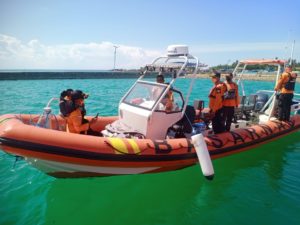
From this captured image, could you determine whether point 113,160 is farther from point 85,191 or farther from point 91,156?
point 85,191

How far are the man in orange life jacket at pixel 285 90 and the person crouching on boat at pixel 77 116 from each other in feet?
15.6

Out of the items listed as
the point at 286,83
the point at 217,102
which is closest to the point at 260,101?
the point at 286,83

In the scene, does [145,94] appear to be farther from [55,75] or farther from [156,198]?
[55,75]

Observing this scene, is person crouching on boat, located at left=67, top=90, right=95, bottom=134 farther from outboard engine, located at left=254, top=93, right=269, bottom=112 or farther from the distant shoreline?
the distant shoreline

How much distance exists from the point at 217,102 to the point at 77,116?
281cm

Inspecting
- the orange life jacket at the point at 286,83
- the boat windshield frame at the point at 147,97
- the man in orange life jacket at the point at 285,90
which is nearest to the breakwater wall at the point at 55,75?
the man in orange life jacket at the point at 285,90

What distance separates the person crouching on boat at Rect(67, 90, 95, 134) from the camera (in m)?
4.70

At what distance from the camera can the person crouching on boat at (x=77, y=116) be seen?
4699 mm

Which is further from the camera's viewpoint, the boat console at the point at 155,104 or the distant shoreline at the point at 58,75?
the distant shoreline at the point at 58,75

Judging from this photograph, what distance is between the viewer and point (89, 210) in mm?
4273

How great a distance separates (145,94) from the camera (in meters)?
5.45

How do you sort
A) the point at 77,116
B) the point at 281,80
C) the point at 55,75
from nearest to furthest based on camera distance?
the point at 77,116 → the point at 281,80 → the point at 55,75

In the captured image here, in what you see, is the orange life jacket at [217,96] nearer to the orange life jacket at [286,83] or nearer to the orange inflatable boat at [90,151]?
the orange inflatable boat at [90,151]

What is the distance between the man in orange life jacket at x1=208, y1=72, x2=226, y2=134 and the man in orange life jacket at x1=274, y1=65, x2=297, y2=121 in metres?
1.98
